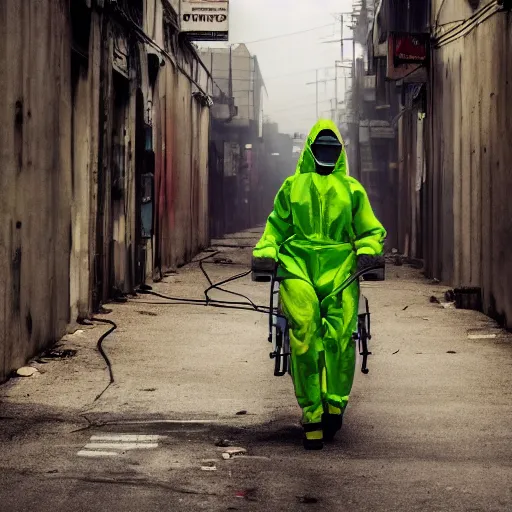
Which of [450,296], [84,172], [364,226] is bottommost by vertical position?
[450,296]

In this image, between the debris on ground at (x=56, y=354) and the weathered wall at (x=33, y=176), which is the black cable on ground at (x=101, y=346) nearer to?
the debris on ground at (x=56, y=354)

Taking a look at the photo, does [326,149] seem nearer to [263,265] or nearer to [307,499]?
[263,265]

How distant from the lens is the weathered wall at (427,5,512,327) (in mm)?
12648

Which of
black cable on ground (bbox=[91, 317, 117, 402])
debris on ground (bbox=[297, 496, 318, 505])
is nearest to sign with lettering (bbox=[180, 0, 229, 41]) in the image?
black cable on ground (bbox=[91, 317, 117, 402])

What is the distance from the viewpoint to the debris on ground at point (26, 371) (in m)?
8.82

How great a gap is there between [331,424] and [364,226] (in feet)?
3.93

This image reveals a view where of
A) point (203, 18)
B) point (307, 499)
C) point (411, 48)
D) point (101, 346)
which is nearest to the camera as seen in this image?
point (307, 499)

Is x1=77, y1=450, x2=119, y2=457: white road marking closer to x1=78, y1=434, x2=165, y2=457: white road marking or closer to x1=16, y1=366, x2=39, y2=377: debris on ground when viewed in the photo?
x1=78, y1=434, x2=165, y2=457: white road marking

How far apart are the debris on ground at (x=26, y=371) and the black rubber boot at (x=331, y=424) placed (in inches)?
126

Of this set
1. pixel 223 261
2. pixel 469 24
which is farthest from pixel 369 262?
pixel 223 261

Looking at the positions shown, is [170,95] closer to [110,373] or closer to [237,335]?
[237,335]

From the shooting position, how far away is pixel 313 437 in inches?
247

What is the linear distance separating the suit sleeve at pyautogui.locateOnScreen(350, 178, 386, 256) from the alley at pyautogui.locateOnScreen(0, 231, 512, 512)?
1.13 meters

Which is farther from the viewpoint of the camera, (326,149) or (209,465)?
(326,149)
